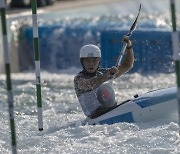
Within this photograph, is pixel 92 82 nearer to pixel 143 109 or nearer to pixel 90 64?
pixel 90 64

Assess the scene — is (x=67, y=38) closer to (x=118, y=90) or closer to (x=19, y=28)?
(x=19, y=28)

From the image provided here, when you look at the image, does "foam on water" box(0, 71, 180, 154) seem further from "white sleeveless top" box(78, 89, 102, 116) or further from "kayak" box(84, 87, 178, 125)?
"white sleeveless top" box(78, 89, 102, 116)

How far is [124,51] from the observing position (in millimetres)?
7531

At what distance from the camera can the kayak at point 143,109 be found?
724 centimetres

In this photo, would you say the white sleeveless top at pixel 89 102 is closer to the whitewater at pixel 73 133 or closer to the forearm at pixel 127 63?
the whitewater at pixel 73 133

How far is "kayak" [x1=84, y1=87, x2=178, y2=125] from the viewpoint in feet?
23.8

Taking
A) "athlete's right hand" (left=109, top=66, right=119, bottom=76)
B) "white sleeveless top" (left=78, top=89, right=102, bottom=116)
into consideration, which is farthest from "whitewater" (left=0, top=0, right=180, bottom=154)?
"athlete's right hand" (left=109, top=66, right=119, bottom=76)

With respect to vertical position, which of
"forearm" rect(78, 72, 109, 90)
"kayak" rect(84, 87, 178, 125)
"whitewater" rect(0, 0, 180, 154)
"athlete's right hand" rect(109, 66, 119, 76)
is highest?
"athlete's right hand" rect(109, 66, 119, 76)

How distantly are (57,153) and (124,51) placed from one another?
1.79 meters

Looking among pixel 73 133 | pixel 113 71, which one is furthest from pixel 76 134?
pixel 113 71

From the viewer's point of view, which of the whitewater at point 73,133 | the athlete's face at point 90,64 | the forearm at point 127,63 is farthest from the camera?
the forearm at point 127,63

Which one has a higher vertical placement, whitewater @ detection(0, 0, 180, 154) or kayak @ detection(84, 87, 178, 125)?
kayak @ detection(84, 87, 178, 125)

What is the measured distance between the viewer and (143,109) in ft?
24.1

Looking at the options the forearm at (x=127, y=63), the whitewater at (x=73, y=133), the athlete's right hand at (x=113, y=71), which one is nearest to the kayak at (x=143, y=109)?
the whitewater at (x=73, y=133)
